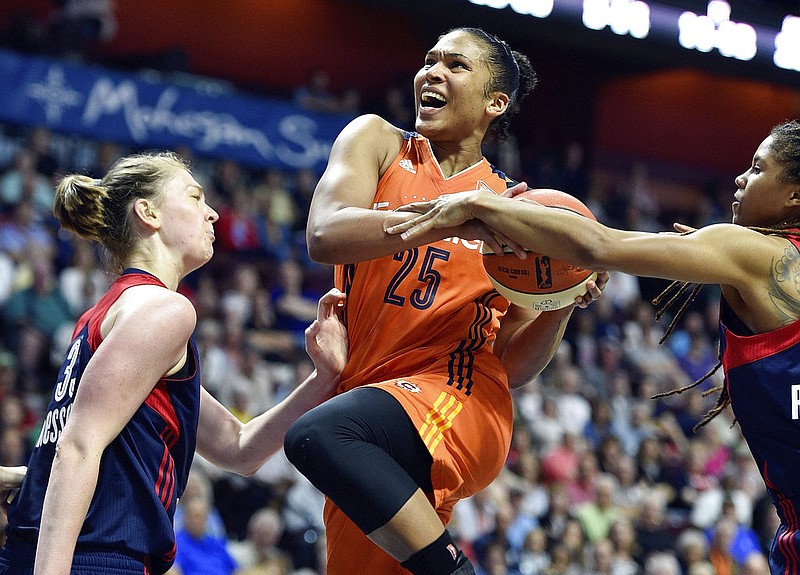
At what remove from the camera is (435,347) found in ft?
10.7

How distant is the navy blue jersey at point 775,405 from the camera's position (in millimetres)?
2885

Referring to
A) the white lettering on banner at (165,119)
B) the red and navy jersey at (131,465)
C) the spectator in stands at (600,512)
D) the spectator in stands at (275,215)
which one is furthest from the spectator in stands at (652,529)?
the red and navy jersey at (131,465)

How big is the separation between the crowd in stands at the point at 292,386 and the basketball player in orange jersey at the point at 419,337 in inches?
146

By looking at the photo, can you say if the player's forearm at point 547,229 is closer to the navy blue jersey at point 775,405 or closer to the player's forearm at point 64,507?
the navy blue jersey at point 775,405

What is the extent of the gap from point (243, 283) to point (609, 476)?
11.8ft

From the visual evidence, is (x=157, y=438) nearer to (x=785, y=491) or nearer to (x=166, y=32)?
(x=785, y=491)

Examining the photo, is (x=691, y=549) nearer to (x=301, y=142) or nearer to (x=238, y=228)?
(x=238, y=228)

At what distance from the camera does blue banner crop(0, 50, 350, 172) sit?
981cm

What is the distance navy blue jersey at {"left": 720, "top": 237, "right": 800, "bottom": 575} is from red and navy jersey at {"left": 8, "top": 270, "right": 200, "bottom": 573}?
1.46 metres

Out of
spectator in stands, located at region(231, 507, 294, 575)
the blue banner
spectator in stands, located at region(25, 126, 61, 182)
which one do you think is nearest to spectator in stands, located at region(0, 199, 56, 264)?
spectator in stands, located at region(25, 126, 61, 182)

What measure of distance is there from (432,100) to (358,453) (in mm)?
1213

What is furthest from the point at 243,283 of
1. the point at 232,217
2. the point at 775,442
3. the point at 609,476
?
the point at 775,442

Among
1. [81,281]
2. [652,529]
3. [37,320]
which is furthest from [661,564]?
[37,320]

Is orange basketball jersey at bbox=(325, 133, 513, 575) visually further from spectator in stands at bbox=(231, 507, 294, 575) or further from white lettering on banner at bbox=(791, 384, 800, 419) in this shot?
spectator in stands at bbox=(231, 507, 294, 575)
